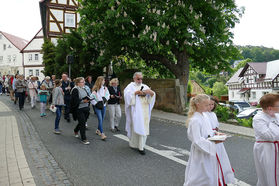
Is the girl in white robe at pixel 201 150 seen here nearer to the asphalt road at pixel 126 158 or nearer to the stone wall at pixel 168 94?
the asphalt road at pixel 126 158

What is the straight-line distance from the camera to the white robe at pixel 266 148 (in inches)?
137

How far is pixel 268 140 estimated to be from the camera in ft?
11.6

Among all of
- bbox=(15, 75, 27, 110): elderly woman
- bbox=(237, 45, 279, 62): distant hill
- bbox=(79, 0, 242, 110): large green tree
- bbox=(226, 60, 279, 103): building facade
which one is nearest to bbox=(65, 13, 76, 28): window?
bbox=(79, 0, 242, 110): large green tree

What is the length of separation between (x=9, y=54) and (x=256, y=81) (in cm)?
5415

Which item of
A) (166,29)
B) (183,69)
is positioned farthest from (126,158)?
(183,69)

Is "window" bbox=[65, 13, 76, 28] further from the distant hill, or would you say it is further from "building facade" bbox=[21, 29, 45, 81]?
the distant hill

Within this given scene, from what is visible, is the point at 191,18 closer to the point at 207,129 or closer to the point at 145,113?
the point at 145,113

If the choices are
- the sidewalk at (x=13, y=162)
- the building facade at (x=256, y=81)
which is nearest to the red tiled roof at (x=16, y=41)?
the building facade at (x=256, y=81)

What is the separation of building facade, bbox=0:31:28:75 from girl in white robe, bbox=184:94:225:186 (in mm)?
61420

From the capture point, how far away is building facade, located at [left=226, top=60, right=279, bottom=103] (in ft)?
166

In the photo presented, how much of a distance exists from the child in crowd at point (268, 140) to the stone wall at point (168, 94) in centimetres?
1026

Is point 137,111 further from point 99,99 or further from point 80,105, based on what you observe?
point 99,99

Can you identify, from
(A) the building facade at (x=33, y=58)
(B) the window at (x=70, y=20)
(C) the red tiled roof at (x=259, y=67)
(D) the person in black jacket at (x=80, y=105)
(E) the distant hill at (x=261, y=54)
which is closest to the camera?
(D) the person in black jacket at (x=80, y=105)

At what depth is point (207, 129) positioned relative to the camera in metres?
3.56
